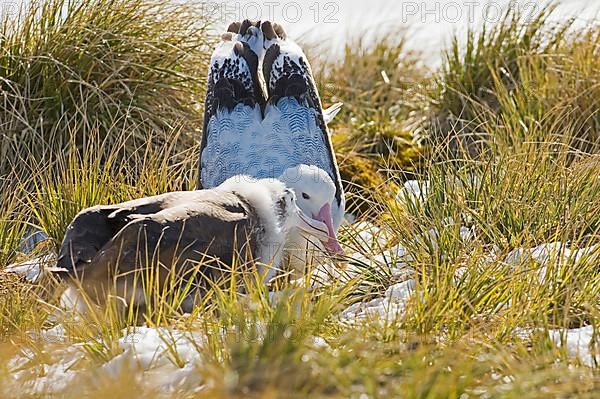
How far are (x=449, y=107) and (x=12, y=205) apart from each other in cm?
417

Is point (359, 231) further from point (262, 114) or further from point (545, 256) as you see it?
point (262, 114)

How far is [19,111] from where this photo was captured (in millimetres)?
6750

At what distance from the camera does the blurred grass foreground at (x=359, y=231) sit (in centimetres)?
316

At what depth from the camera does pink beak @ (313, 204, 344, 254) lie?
5.01 metres

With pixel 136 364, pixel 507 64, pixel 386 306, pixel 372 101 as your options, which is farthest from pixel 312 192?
pixel 372 101

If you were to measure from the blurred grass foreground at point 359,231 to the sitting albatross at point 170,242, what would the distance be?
15cm

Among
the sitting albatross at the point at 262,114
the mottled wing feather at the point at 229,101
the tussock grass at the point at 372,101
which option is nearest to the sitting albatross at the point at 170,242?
the sitting albatross at the point at 262,114

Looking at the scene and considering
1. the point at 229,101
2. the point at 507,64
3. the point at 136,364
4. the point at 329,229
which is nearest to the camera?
the point at 136,364

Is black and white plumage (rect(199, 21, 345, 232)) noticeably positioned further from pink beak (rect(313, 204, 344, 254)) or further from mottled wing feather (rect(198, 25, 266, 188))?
pink beak (rect(313, 204, 344, 254))

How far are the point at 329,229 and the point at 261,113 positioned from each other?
1.43 m

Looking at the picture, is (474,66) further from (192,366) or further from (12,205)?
(192,366)

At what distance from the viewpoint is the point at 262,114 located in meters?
6.48

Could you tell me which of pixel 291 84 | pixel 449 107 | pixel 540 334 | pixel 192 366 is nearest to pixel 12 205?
pixel 291 84

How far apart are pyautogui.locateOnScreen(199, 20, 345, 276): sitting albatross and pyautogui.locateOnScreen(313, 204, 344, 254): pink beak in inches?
6.9
